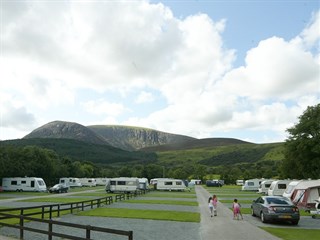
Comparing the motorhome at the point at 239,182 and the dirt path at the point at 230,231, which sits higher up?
the motorhome at the point at 239,182

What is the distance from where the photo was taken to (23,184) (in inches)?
2534

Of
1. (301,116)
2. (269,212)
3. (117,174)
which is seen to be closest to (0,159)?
(301,116)

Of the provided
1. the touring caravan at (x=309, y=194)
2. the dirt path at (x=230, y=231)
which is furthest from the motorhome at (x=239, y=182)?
the dirt path at (x=230, y=231)

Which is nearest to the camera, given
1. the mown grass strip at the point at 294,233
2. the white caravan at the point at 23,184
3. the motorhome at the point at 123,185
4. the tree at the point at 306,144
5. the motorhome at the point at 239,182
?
the mown grass strip at the point at 294,233

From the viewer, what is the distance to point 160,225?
21.1 metres

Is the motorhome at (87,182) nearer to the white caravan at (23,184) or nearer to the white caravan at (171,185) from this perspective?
the white caravan at (171,185)

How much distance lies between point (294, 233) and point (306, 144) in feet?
135

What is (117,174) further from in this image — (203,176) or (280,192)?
(280,192)

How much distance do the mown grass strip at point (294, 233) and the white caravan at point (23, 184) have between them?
5016 centimetres

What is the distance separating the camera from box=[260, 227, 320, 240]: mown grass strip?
17.4 m

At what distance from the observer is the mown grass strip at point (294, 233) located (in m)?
17.4

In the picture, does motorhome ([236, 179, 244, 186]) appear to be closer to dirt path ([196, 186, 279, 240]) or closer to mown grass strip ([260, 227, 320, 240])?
dirt path ([196, 186, 279, 240])

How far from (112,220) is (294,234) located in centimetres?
1024

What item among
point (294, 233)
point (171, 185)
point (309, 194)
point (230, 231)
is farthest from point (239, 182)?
point (230, 231)
